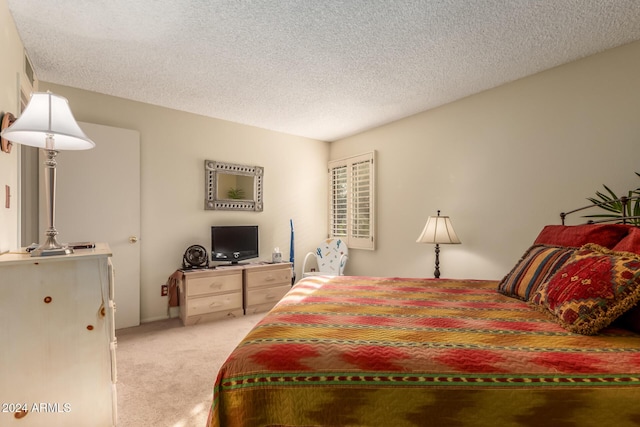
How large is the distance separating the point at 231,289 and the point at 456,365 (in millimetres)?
3199

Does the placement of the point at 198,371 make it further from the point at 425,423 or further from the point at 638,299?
the point at 638,299

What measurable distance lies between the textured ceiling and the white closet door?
2.08 feet

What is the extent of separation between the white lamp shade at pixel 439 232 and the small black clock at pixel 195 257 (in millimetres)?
2583

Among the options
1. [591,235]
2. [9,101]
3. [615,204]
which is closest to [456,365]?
[591,235]

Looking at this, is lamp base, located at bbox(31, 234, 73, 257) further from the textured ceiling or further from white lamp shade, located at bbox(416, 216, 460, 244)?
white lamp shade, located at bbox(416, 216, 460, 244)

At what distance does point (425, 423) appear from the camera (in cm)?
93

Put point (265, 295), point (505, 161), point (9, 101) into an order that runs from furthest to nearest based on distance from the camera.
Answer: point (265, 295)
point (505, 161)
point (9, 101)

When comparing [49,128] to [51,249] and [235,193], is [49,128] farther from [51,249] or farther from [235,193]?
[235,193]

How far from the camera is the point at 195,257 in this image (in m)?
3.75

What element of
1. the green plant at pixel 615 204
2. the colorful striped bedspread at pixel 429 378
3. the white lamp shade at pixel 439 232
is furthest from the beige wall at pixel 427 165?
the colorful striped bedspread at pixel 429 378

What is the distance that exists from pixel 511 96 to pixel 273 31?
2393mm

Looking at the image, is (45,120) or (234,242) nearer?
(45,120)

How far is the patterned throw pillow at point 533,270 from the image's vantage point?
164 cm

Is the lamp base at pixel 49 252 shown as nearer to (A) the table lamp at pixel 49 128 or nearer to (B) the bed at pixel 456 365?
(A) the table lamp at pixel 49 128
